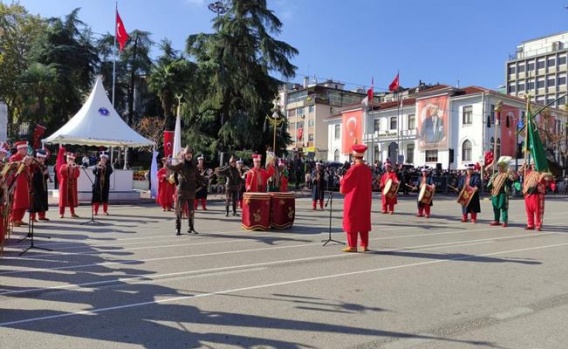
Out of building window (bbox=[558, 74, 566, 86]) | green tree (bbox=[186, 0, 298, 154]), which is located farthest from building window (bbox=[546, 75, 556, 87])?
green tree (bbox=[186, 0, 298, 154])

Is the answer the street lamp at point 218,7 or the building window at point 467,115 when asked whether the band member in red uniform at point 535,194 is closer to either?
the street lamp at point 218,7

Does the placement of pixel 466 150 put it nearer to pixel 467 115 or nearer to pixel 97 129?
pixel 467 115

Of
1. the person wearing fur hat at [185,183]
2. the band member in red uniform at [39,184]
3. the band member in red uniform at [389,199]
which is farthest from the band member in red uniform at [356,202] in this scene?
the band member in red uniform at [389,199]

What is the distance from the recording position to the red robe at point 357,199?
384 inches

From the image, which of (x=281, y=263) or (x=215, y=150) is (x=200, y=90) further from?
(x=281, y=263)

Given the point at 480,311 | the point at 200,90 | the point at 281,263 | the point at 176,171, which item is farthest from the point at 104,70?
the point at 480,311

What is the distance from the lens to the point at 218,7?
37094 mm

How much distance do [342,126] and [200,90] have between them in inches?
1383

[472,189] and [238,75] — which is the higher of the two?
[238,75]

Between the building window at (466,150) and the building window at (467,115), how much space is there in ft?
6.80

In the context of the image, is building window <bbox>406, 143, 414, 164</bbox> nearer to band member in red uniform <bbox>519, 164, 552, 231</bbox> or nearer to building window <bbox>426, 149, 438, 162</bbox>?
building window <bbox>426, 149, 438, 162</bbox>

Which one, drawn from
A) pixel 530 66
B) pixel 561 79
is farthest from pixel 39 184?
pixel 530 66

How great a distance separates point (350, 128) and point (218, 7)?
105 feet

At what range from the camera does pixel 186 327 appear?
16.8 ft
